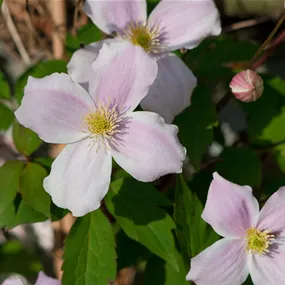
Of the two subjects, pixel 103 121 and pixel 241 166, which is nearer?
pixel 103 121

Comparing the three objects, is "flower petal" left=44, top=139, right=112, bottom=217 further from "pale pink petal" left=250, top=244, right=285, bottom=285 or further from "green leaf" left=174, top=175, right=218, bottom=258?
"pale pink petal" left=250, top=244, right=285, bottom=285

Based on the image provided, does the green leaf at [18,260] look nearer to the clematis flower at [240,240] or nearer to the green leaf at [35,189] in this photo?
the green leaf at [35,189]

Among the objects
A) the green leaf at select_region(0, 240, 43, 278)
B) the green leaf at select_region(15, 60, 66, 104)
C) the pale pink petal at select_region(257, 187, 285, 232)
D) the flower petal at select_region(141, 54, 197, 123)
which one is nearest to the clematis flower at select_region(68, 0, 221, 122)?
the flower petal at select_region(141, 54, 197, 123)

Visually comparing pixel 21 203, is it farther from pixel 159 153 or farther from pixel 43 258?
pixel 43 258

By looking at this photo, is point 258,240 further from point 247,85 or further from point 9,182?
point 9,182

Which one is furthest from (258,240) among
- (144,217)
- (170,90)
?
(170,90)

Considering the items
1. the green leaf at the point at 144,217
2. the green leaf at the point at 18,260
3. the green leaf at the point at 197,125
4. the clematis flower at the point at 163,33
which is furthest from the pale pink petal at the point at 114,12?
the green leaf at the point at 18,260

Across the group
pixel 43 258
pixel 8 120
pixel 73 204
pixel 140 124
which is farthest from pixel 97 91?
pixel 43 258
